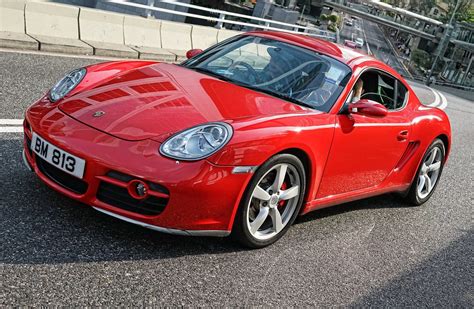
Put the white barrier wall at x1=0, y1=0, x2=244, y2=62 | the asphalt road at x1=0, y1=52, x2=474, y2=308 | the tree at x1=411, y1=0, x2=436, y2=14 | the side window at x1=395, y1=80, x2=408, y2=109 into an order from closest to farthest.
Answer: the asphalt road at x1=0, y1=52, x2=474, y2=308
the side window at x1=395, y1=80, x2=408, y2=109
the white barrier wall at x1=0, y1=0, x2=244, y2=62
the tree at x1=411, y1=0, x2=436, y2=14

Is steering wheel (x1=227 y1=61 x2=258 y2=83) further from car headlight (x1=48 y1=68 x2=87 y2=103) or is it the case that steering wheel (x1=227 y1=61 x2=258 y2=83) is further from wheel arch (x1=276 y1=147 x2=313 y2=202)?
car headlight (x1=48 y1=68 x2=87 y2=103)

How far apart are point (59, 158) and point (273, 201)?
1.44 meters

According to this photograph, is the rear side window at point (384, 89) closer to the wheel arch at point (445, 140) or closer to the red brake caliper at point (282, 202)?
the wheel arch at point (445, 140)

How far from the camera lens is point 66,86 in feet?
15.4

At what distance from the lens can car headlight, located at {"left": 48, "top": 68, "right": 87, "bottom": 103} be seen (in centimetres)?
455

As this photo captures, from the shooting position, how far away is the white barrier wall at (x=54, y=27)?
1049 cm

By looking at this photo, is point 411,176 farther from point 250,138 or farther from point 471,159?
point 471,159

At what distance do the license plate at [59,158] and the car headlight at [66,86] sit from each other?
20.1 inches

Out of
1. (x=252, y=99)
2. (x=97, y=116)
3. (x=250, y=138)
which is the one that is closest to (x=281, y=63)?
(x=252, y=99)

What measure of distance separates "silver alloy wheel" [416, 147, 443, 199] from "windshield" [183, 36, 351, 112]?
1.89 meters

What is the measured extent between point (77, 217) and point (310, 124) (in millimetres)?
1706

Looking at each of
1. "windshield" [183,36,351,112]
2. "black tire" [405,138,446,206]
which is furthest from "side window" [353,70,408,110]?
"black tire" [405,138,446,206]

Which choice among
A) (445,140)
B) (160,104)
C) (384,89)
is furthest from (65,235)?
(445,140)

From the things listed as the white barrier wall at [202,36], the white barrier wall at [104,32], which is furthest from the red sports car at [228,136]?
the white barrier wall at [202,36]
